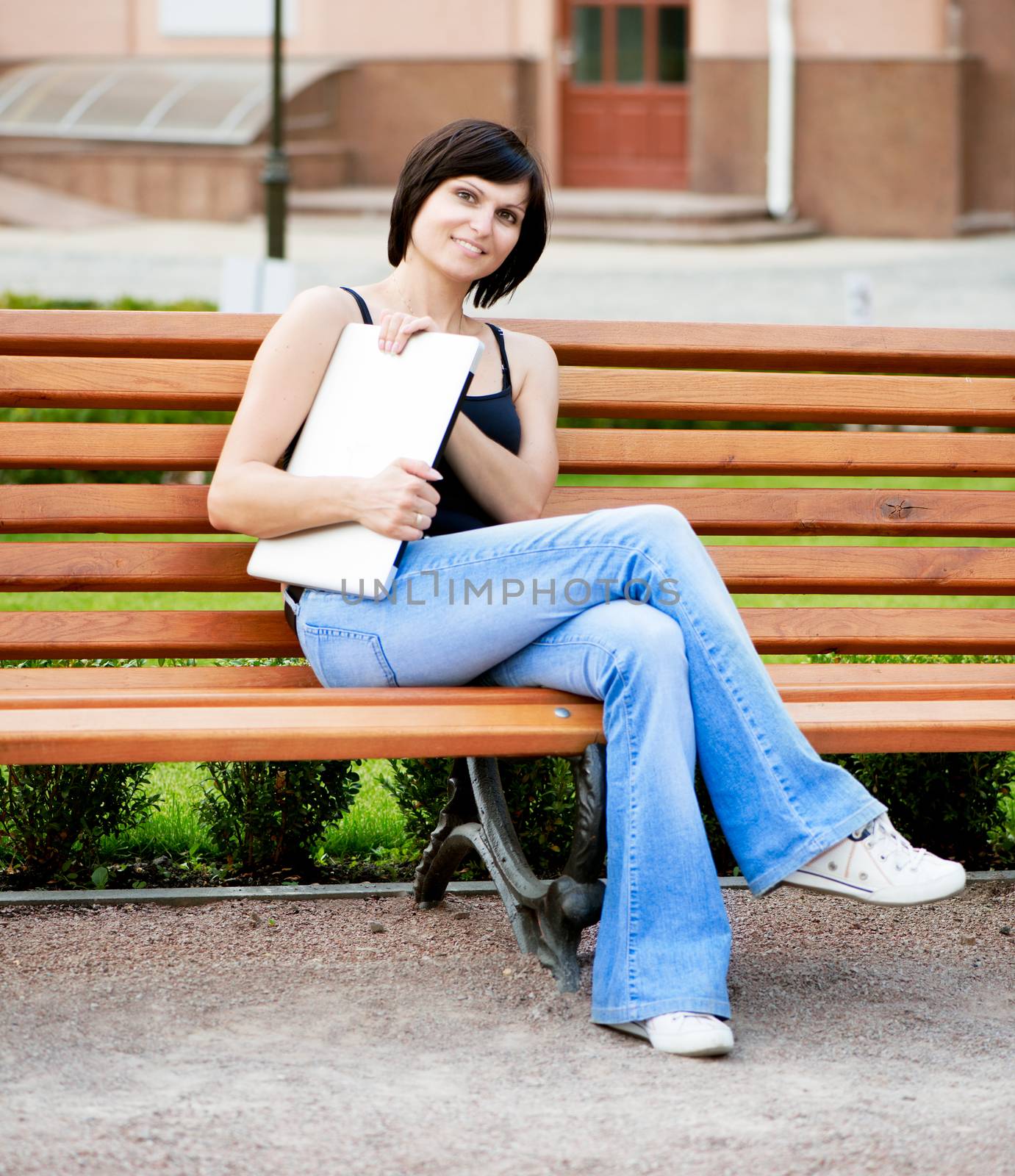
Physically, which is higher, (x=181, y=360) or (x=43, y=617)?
(x=181, y=360)

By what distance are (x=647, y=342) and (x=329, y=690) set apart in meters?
1.11

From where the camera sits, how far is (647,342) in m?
3.55

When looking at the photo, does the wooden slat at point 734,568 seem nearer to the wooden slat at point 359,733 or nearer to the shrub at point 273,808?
the shrub at point 273,808

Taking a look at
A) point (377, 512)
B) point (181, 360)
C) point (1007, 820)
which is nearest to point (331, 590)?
point (377, 512)

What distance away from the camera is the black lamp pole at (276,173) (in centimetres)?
1176

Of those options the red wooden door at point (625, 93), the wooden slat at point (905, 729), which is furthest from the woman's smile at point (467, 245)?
the red wooden door at point (625, 93)

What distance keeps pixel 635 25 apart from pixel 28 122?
7387mm

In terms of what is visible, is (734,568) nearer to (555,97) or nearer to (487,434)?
(487,434)

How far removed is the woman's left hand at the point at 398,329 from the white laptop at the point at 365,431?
0.5 inches

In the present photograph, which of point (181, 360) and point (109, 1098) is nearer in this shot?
point (109, 1098)

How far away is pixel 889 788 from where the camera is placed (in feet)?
12.0

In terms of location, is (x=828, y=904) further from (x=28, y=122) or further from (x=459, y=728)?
(x=28, y=122)

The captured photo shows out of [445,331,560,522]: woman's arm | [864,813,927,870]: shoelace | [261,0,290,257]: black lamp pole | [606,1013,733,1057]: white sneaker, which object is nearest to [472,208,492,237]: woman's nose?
[445,331,560,522]: woman's arm

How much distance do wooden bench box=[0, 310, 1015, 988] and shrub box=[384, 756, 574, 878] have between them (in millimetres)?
235
